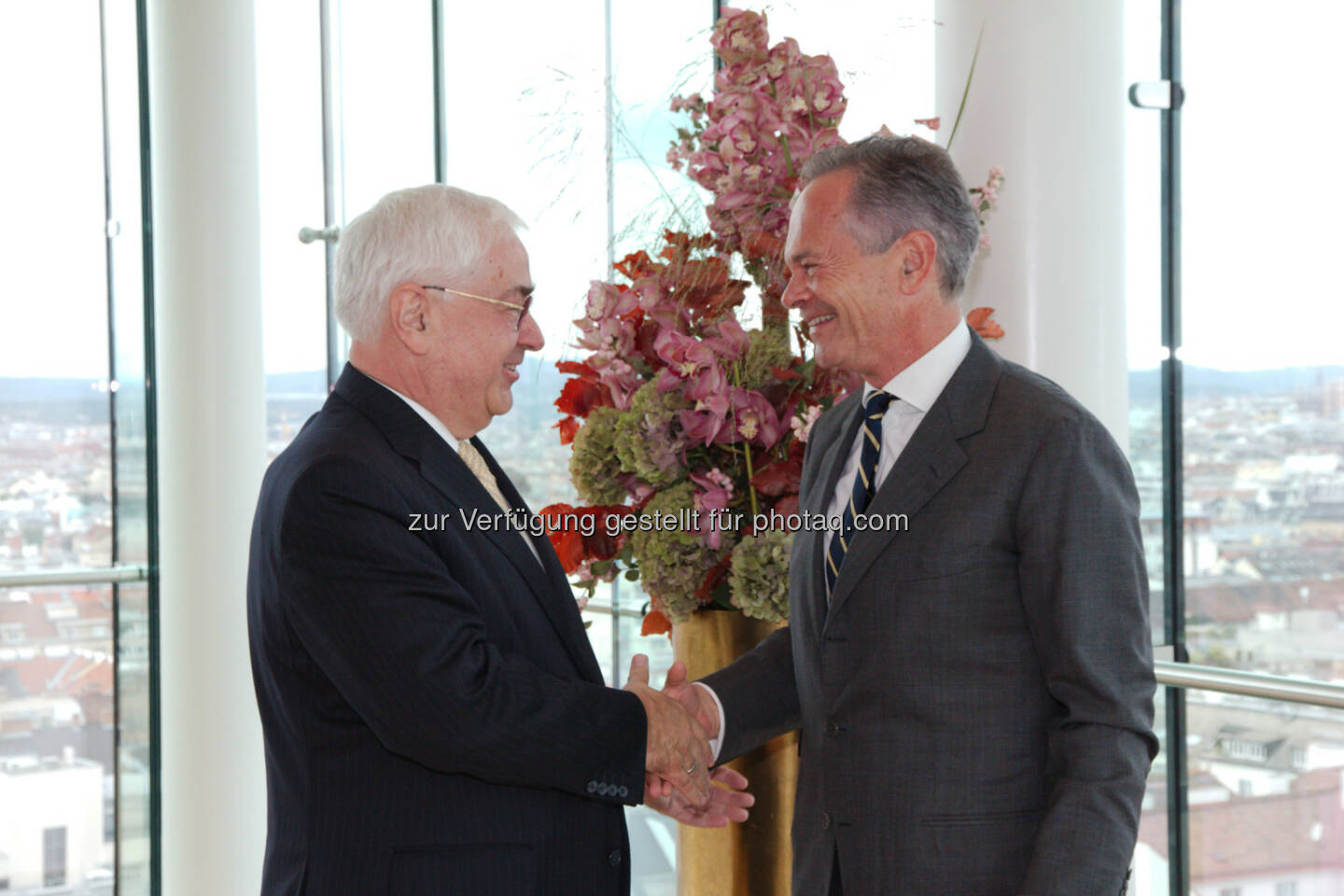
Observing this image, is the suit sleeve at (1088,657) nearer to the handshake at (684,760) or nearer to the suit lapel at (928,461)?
the suit lapel at (928,461)

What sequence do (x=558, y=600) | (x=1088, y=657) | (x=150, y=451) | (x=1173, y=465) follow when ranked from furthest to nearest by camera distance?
(x=150, y=451)
(x=1173, y=465)
(x=558, y=600)
(x=1088, y=657)

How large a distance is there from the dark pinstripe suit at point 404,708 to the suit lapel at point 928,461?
421mm

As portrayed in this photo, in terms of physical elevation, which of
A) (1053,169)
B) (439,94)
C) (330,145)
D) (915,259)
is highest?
(439,94)

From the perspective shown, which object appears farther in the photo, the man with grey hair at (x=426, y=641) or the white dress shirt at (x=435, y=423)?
the white dress shirt at (x=435, y=423)

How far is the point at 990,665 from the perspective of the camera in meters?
1.66

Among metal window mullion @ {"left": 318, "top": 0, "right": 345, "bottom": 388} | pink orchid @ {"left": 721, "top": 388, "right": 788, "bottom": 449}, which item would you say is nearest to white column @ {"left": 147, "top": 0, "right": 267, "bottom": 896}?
metal window mullion @ {"left": 318, "top": 0, "right": 345, "bottom": 388}

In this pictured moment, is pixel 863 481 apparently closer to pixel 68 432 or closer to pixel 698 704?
pixel 698 704

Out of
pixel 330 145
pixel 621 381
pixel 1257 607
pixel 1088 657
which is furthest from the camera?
pixel 330 145

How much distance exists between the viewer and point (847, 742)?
1762mm

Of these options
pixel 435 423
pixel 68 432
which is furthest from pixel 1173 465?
pixel 68 432

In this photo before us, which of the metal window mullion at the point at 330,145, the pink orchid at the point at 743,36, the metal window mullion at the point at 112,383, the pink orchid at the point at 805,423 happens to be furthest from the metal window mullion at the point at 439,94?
the pink orchid at the point at 805,423

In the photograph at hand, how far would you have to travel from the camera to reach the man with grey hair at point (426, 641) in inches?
67.2

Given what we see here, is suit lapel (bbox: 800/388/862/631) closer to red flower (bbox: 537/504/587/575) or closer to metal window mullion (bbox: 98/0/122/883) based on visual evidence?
red flower (bbox: 537/504/587/575)

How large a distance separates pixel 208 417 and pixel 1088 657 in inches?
132
